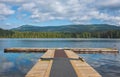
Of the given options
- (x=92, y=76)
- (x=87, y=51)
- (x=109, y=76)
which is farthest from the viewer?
(x=87, y=51)

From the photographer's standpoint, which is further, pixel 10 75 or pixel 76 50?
pixel 76 50

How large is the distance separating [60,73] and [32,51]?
3465cm

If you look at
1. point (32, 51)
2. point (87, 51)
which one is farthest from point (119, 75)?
point (32, 51)

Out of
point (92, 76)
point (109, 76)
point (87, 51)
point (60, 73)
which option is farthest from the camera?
point (87, 51)

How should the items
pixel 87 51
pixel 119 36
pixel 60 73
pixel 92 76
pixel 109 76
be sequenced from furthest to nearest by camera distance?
pixel 119 36, pixel 87 51, pixel 109 76, pixel 60 73, pixel 92 76

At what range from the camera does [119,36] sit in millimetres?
194750

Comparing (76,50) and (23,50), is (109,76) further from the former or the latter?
(23,50)

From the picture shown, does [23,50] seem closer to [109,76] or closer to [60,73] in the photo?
[109,76]

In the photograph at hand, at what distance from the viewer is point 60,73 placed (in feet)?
54.7

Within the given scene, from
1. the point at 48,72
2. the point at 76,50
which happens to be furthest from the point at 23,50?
the point at 48,72

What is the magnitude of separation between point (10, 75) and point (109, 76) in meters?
8.55

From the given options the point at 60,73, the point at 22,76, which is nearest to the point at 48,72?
the point at 60,73

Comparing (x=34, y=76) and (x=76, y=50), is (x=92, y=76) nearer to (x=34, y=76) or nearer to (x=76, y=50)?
(x=34, y=76)

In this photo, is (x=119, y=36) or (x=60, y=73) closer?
(x=60, y=73)
